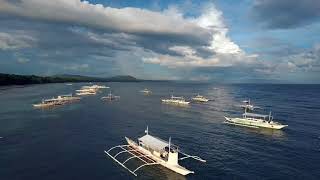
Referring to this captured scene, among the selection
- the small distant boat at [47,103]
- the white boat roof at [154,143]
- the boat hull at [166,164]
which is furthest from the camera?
the small distant boat at [47,103]

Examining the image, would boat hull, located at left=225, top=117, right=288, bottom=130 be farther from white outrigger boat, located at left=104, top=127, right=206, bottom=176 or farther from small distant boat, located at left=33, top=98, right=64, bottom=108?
small distant boat, located at left=33, top=98, right=64, bottom=108

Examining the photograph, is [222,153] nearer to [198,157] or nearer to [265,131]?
[198,157]

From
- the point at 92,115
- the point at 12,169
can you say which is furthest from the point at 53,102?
the point at 12,169

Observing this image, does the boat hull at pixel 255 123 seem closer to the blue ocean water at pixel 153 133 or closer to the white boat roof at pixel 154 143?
the blue ocean water at pixel 153 133

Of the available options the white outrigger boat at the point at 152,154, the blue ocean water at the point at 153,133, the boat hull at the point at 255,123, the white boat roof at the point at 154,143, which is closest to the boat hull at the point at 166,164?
the white outrigger boat at the point at 152,154

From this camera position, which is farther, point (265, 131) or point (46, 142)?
point (265, 131)

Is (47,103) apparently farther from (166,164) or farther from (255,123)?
(166,164)

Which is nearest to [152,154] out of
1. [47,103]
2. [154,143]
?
[154,143]

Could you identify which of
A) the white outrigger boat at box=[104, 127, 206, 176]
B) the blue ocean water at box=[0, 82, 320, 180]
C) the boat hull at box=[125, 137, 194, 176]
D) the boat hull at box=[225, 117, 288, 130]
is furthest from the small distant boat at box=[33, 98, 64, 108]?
the boat hull at box=[125, 137, 194, 176]

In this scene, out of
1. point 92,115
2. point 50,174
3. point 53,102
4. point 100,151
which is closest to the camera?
point 50,174
